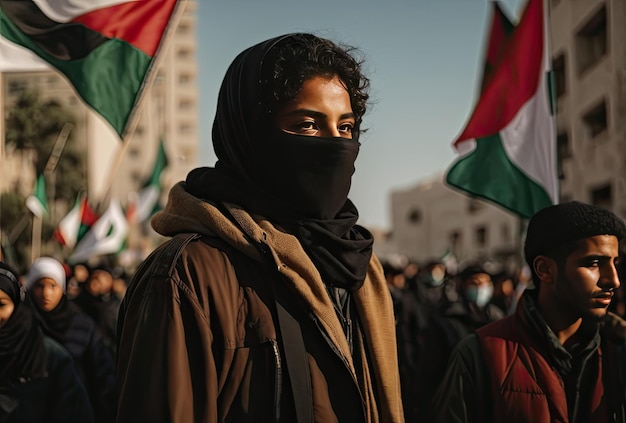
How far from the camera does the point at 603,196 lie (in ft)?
75.3

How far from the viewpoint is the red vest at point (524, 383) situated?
10.0 ft

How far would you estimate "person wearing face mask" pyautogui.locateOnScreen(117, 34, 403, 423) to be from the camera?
1.91 meters

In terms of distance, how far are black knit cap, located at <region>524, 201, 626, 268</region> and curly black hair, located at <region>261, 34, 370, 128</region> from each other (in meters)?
1.22

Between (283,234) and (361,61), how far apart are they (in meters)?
0.54

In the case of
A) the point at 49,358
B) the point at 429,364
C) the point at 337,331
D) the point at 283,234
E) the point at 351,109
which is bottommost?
the point at 429,364

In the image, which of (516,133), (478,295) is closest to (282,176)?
(516,133)

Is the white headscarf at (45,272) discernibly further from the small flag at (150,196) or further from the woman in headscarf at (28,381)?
the small flag at (150,196)

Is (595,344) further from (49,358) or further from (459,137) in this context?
(459,137)

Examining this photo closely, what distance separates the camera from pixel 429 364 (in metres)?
5.98

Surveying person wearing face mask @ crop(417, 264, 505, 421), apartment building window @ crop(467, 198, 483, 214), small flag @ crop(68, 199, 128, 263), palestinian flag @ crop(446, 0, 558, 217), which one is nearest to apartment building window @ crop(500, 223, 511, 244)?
apartment building window @ crop(467, 198, 483, 214)

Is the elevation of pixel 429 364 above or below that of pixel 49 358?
below

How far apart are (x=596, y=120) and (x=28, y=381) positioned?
870 inches

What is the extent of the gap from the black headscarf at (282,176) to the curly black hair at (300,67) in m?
0.02

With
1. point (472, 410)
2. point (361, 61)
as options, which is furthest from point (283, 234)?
point (472, 410)
